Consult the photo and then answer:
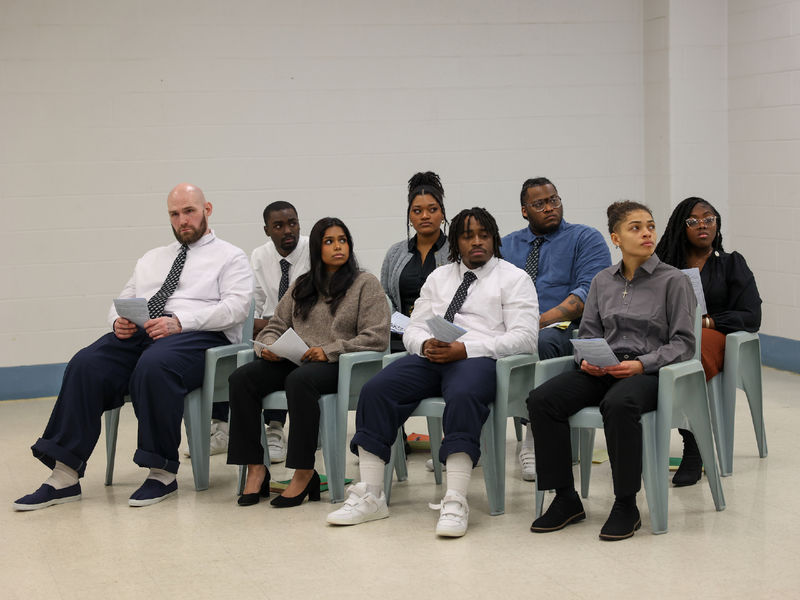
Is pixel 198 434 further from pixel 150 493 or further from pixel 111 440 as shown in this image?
pixel 111 440

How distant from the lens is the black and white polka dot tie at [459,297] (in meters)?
3.92

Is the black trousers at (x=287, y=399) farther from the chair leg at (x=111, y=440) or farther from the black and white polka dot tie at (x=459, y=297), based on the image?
the chair leg at (x=111, y=440)

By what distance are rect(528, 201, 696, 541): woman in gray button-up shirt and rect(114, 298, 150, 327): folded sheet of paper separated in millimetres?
1633

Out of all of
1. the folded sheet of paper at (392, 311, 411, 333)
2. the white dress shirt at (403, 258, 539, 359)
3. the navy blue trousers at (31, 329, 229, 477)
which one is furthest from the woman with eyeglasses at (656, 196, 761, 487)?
the navy blue trousers at (31, 329, 229, 477)

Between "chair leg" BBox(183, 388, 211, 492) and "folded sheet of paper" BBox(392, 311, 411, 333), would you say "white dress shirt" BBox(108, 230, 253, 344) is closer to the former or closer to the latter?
"chair leg" BBox(183, 388, 211, 492)

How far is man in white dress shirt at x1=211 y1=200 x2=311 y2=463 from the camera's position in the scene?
482 cm

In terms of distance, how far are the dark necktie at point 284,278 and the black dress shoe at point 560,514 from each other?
6.02 feet

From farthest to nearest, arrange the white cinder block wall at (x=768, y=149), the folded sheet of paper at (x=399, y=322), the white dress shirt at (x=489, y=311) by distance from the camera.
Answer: the white cinder block wall at (x=768, y=149) → the folded sheet of paper at (x=399, y=322) → the white dress shirt at (x=489, y=311)

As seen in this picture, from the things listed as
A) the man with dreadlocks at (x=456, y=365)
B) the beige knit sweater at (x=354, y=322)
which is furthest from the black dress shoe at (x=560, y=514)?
the beige knit sweater at (x=354, y=322)

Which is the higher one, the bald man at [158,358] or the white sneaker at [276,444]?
the bald man at [158,358]

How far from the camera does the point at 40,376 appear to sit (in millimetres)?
6113

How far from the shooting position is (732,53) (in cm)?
635

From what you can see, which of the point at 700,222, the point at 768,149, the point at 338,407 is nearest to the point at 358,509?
the point at 338,407

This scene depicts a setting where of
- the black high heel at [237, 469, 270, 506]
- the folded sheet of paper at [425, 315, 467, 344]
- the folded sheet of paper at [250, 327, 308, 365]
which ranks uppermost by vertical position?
the folded sheet of paper at [425, 315, 467, 344]
